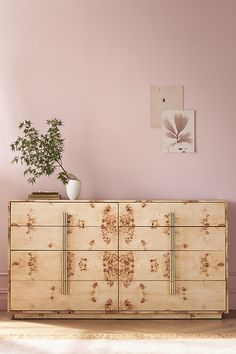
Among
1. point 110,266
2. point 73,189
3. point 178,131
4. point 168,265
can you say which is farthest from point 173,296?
point 178,131

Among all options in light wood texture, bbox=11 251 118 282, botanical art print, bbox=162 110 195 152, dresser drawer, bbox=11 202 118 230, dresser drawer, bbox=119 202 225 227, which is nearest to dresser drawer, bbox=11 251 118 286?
light wood texture, bbox=11 251 118 282

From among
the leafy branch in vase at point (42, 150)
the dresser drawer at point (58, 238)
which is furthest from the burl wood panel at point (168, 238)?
the leafy branch in vase at point (42, 150)

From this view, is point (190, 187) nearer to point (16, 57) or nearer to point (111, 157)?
point (111, 157)

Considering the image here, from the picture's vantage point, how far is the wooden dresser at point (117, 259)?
174 inches

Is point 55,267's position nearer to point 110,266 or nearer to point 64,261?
point 64,261

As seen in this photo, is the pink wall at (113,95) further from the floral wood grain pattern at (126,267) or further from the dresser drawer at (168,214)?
the floral wood grain pattern at (126,267)

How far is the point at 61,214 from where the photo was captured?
4441mm

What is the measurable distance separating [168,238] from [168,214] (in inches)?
7.0

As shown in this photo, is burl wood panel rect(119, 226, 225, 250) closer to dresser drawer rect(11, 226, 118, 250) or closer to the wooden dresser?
the wooden dresser

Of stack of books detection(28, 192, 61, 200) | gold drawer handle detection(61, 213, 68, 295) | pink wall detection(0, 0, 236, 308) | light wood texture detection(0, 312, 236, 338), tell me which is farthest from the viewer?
pink wall detection(0, 0, 236, 308)

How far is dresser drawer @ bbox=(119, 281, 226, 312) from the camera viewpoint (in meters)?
4.42

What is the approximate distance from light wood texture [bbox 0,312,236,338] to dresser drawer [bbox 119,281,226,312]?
101 mm

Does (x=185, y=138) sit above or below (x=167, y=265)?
above

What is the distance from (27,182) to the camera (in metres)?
4.91
